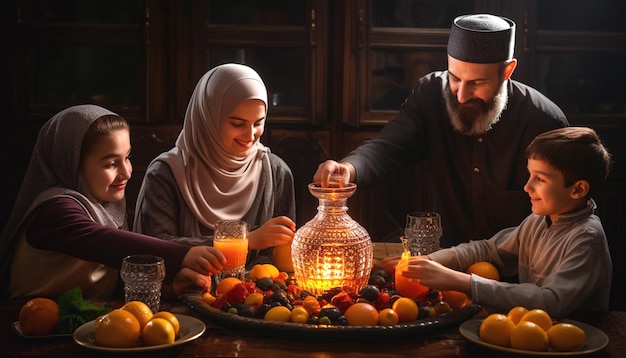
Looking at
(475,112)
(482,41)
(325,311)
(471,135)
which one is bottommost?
(325,311)

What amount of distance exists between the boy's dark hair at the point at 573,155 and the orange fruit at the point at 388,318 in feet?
2.16

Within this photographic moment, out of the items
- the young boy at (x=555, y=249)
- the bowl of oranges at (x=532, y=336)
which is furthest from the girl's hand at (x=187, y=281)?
the bowl of oranges at (x=532, y=336)

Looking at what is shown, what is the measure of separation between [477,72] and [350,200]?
5.19 ft

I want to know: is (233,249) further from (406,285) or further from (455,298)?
(455,298)

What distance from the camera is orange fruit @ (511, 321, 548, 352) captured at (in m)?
2.14

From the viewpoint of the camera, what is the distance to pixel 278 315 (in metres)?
2.32

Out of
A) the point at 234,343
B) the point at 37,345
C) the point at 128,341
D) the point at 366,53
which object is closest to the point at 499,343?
the point at 234,343

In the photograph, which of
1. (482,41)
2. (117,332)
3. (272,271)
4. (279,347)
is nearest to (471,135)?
(482,41)

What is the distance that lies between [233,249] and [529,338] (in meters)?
0.96

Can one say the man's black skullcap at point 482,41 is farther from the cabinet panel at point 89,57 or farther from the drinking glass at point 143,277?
the cabinet panel at point 89,57

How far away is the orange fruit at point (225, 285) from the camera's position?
253cm

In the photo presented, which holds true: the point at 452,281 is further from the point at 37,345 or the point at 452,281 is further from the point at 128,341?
the point at 37,345

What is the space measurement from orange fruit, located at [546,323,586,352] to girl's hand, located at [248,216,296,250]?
96 centimetres

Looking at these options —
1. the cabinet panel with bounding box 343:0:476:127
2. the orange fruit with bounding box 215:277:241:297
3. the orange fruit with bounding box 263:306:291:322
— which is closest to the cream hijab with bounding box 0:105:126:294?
the orange fruit with bounding box 215:277:241:297
